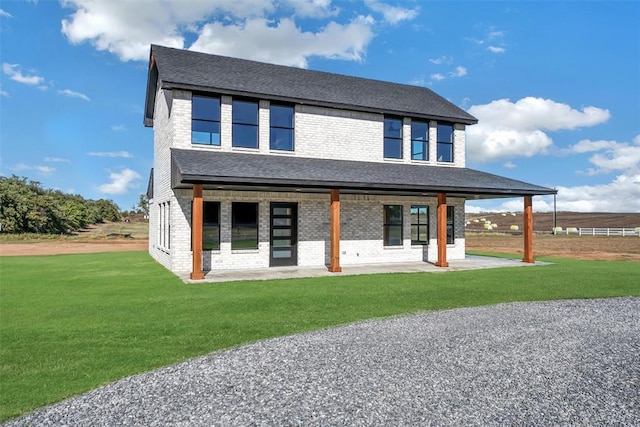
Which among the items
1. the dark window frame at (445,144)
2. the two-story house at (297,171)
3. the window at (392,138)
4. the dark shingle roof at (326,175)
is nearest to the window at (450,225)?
the two-story house at (297,171)

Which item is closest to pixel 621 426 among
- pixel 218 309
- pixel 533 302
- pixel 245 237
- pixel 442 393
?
pixel 442 393

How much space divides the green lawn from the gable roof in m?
7.02

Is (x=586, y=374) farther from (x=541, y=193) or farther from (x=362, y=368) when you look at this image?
(x=541, y=193)

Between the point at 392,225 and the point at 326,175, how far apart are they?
503 cm

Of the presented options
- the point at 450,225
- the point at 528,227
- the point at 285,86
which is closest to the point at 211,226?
the point at 285,86

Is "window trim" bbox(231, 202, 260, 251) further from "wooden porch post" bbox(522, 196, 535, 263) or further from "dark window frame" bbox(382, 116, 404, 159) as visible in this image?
"wooden porch post" bbox(522, 196, 535, 263)

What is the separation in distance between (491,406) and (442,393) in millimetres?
494

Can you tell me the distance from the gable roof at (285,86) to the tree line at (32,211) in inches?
1093

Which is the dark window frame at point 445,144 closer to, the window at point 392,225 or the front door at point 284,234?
the window at point 392,225

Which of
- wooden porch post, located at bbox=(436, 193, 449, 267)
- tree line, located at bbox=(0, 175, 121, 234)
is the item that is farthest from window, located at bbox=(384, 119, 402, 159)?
tree line, located at bbox=(0, 175, 121, 234)

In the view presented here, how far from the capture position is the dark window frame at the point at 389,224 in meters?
17.5

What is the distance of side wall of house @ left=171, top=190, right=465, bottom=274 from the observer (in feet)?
47.5

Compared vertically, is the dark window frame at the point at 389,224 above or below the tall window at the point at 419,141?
below

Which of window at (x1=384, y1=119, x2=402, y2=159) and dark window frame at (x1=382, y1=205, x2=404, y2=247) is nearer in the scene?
dark window frame at (x1=382, y1=205, x2=404, y2=247)
